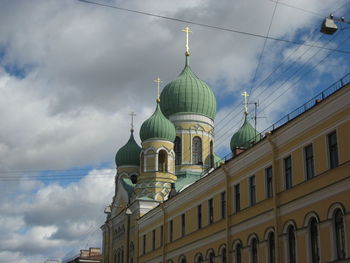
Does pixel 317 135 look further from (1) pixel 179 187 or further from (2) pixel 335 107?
(1) pixel 179 187

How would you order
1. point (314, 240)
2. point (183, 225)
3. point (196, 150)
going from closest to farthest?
point (314, 240)
point (183, 225)
point (196, 150)

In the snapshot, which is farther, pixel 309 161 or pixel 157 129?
pixel 157 129

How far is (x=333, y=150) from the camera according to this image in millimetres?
24578

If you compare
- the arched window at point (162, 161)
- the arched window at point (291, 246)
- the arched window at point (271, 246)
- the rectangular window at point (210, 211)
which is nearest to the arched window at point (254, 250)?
the arched window at point (271, 246)

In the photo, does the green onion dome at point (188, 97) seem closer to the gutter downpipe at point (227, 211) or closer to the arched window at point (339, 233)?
the gutter downpipe at point (227, 211)

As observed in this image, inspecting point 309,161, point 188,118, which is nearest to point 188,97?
point 188,118

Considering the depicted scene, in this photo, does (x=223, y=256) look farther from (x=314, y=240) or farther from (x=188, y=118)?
(x=188, y=118)

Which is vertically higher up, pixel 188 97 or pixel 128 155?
pixel 188 97

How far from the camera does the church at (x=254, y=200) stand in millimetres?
24172

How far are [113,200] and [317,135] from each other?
35.6 m

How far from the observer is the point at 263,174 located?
96.5 ft

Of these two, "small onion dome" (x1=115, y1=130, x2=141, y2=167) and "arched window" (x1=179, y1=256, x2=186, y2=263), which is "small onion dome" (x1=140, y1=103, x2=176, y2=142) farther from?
"arched window" (x1=179, y1=256, x2=186, y2=263)

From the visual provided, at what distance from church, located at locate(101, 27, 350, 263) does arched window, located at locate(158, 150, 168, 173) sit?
83 millimetres

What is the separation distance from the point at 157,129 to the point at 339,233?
30.8 metres
